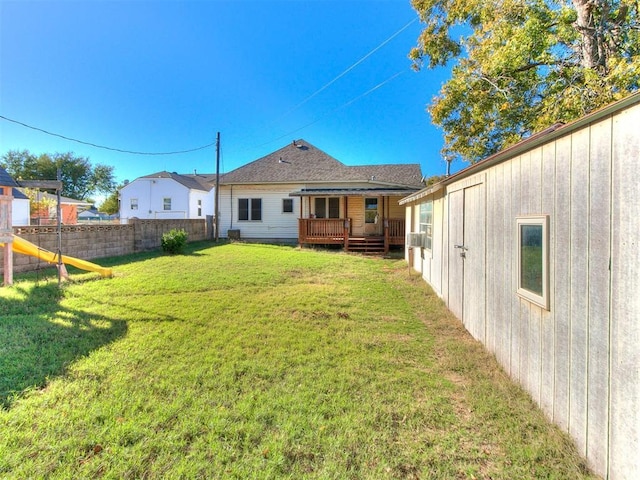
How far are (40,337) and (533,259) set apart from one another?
5.81m

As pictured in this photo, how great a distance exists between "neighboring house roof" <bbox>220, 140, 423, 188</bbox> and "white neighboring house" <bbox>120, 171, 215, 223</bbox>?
599 cm

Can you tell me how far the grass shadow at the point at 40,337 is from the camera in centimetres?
299

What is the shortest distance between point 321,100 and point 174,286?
1264 centimetres

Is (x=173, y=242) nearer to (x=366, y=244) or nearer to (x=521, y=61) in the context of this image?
(x=366, y=244)

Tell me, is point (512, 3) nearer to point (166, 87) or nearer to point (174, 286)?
point (174, 286)

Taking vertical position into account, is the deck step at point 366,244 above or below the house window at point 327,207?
below

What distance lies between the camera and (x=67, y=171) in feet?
155

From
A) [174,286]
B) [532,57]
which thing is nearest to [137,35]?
[174,286]

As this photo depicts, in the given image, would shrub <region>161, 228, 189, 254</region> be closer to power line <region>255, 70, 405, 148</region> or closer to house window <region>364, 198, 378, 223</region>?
house window <region>364, 198, 378, 223</region>

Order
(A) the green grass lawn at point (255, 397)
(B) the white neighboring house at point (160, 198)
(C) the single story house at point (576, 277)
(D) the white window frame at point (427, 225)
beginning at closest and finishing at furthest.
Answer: (C) the single story house at point (576, 277), (A) the green grass lawn at point (255, 397), (D) the white window frame at point (427, 225), (B) the white neighboring house at point (160, 198)

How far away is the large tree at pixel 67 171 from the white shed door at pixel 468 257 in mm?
49543

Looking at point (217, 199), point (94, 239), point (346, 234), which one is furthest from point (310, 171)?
point (94, 239)

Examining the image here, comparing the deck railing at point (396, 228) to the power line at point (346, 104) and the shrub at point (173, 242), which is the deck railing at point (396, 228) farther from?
the shrub at point (173, 242)

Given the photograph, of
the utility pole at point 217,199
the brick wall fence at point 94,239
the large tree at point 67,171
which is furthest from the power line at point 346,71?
the large tree at point 67,171
